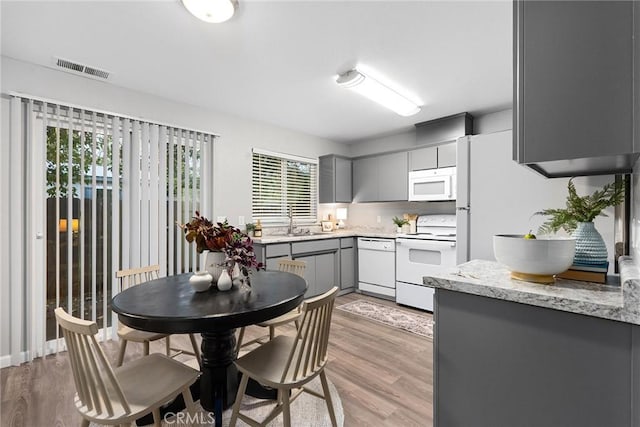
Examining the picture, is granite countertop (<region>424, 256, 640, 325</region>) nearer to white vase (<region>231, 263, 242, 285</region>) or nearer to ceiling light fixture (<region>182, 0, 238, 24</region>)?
white vase (<region>231, 263, 242, 285</region>)

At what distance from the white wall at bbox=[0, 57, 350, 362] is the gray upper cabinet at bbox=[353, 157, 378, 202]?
637 mm

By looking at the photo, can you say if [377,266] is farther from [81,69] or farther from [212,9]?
[81,69]

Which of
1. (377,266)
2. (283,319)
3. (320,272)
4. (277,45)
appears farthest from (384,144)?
(283,319)

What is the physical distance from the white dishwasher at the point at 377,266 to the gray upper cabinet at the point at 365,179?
0.77 metres

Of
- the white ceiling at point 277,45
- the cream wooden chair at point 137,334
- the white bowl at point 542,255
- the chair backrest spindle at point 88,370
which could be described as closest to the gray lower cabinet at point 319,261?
the cream wooden chair at point 137,334

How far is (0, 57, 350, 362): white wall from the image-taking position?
7.62 feet

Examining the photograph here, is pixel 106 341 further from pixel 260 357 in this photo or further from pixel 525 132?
pixel 525 132

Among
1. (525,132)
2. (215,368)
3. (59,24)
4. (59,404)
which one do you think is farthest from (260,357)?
(59,24)

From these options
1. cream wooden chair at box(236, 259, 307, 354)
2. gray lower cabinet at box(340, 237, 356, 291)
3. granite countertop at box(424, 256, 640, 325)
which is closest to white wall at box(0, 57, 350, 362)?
cream wooden chair at box(236, 259, 307, 354)

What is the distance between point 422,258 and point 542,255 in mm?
2762

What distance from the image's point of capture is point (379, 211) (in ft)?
16.4

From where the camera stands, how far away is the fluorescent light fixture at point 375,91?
2.61 metres

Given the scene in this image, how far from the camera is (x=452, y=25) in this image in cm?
197

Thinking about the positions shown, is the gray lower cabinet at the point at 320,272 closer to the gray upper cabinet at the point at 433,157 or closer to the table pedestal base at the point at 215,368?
the gray upper cabinet at the point at 433,157
